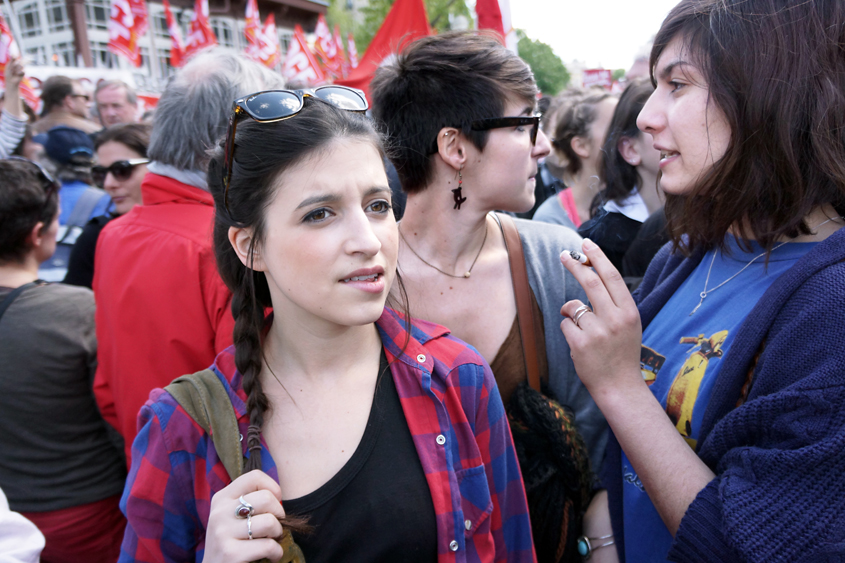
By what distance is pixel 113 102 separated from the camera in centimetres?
665

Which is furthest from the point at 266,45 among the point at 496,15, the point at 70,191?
the point at 496,15

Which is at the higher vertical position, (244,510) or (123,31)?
(123,31)

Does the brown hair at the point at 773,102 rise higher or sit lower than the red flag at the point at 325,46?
lower

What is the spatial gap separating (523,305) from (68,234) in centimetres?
356

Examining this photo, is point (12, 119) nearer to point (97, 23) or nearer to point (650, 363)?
point (650, 363)

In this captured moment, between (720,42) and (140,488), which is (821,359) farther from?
(140,488)

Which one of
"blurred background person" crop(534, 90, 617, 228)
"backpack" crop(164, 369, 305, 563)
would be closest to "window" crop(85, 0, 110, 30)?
A: "blurred background person" crop(534, 90, 617, 228)

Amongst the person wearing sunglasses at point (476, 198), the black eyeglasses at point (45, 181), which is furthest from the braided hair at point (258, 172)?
the black eyeglasses at point (45, 181)

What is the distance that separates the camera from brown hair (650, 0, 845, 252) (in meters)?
1.33

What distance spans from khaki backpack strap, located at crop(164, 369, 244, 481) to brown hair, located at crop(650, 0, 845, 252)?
1.38 m

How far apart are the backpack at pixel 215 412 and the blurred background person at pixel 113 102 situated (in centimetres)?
617

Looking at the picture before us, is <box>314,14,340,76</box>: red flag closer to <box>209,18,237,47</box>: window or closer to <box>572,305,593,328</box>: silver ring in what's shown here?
<box>572,305,593,328</box>: silver ring

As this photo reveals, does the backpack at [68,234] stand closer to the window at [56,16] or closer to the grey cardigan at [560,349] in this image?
the grey cardigan at [560,349]

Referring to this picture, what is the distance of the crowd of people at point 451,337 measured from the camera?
1295 mm
